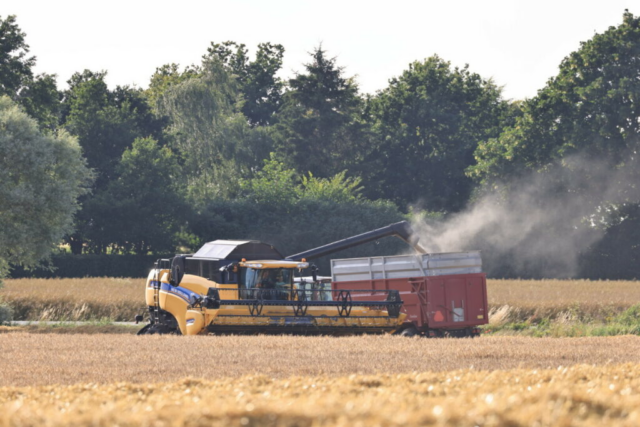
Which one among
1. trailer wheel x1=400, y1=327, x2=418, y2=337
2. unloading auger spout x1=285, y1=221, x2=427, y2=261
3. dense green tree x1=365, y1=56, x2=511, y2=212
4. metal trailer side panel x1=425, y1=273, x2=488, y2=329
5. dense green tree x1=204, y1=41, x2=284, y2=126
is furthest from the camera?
dense green tree x1=204, y1=41, x2=284, y2=126

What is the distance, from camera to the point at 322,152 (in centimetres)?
7888

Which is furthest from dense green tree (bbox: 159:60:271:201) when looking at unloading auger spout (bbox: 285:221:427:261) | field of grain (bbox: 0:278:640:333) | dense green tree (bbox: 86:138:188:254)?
unloading auger spout (bbox: 285:221:427:261)

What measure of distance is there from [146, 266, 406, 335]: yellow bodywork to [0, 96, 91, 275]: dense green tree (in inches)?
423

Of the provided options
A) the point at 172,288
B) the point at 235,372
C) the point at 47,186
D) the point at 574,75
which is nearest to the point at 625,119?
the point at 574,75

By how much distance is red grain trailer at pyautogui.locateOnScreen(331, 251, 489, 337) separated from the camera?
25234mm

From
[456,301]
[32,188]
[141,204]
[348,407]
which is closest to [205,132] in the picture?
[141,204]

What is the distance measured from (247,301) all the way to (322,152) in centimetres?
5558

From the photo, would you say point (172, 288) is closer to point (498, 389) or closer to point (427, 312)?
point (427, 312)

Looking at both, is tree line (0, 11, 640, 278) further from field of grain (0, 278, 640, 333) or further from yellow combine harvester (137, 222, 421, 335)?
yellow combine harvester (137, 222, 421, 335)

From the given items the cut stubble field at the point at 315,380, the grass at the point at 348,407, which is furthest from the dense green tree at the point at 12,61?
the grass at the point at 348,407

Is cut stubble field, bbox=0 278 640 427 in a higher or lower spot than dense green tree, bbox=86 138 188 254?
lower

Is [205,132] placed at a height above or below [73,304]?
above

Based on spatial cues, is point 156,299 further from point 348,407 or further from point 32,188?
point 348,407

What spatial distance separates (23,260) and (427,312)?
17725 mm
